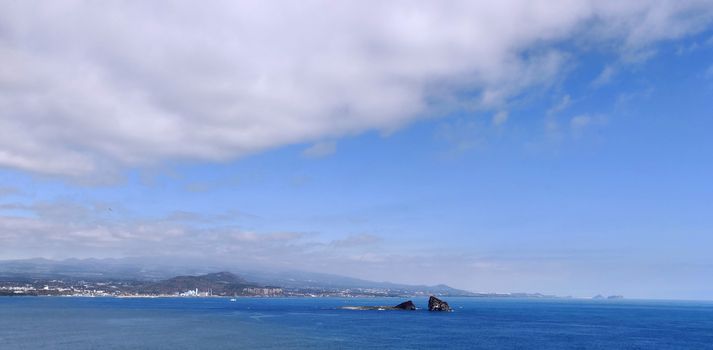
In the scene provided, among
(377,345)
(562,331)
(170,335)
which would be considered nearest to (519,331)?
(562,331)

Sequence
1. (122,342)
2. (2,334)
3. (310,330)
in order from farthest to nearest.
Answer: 1. (310,330)
2. (2,334)
3. (122,342)

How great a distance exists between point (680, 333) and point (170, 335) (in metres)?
124

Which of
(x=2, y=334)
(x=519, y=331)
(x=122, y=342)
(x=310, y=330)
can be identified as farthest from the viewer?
(x=519, y=331)

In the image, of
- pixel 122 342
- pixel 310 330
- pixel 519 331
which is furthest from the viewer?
pixel 519 331

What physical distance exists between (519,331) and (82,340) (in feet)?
313

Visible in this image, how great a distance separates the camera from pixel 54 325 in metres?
118

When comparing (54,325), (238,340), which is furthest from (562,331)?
(54,325)

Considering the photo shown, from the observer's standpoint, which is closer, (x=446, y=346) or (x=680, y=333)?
(x=446, y=346)

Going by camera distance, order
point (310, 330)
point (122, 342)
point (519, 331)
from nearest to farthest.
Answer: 1. point (122, 342)
2. point (310, 330)
3. point (519, 331)

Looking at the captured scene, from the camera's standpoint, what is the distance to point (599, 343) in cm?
9975

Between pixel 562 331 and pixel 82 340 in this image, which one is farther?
pixel 562 331

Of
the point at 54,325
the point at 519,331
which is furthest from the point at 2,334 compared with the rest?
the point at 519,331

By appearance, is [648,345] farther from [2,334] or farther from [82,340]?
[2,334]

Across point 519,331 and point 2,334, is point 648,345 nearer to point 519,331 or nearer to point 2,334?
point 519,331
